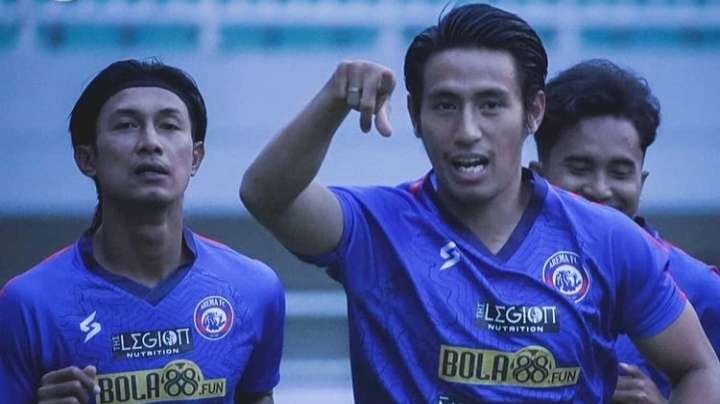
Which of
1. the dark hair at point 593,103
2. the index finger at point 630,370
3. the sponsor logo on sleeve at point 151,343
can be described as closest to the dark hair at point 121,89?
the sponsor logo on sleeve at point 151,343

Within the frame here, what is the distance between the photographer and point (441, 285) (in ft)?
11.6

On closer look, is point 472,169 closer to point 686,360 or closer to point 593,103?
point 686,360

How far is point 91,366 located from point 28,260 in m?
5.12

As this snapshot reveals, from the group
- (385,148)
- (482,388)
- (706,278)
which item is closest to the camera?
(482,388)

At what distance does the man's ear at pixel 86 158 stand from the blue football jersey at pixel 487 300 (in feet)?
2.47

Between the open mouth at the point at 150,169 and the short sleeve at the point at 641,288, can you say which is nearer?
the short sleeve at the point at 641,288

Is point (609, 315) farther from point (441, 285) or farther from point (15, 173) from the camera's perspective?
point (15, 173)

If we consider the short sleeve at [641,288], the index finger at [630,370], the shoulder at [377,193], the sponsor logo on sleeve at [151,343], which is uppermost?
the shoulder at [377,193]

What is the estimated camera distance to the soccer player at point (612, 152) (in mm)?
4180

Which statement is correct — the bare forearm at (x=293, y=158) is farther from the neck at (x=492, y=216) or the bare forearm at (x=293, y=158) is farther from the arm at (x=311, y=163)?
the neck at (x=492, y=216)

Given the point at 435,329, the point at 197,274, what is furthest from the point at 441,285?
the point at 197,274

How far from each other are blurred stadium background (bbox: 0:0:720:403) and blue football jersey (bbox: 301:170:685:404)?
4188 mm

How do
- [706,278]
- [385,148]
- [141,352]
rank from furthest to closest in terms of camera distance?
[385,148] < [706,278] < [141,352]

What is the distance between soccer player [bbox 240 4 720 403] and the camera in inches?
138
